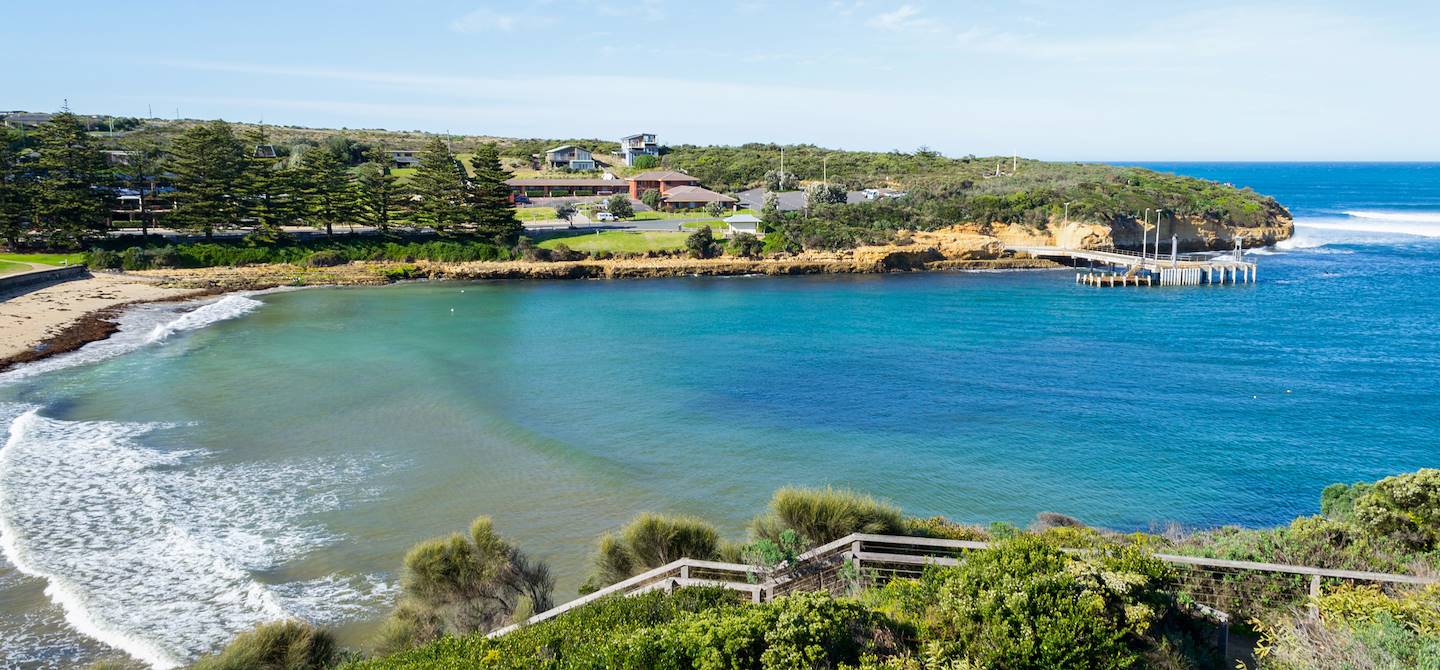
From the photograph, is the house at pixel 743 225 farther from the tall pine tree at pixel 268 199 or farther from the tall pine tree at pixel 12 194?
the tall pine tree at pixel 12 194

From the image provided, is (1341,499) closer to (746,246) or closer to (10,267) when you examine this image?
(746,246)

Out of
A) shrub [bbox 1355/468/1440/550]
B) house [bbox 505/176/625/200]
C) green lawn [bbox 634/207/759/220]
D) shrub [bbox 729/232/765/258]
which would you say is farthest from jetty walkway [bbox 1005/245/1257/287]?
shrub [bbox 1355/468/1440/550]

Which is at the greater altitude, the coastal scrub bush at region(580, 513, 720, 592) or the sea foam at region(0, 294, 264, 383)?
the sea foam at region(0, 294, 264, 383)

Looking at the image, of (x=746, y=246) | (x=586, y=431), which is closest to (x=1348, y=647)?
(x=586, y=431)

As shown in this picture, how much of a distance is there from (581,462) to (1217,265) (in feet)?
166

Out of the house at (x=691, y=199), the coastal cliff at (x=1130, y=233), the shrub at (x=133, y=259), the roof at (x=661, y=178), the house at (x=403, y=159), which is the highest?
the house at (x=403, y=159)

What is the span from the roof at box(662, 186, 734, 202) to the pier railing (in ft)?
212

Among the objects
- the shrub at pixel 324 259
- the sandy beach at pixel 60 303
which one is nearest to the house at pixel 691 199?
the shrub at pixel 324 259

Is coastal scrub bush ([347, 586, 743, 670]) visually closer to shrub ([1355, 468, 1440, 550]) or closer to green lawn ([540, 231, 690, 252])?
shrub ([1355, 468, 1440, 550])

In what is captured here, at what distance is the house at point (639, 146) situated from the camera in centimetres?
10644

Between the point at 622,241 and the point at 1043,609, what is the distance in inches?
2131

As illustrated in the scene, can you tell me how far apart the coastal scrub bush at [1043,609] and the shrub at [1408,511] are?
459 cm

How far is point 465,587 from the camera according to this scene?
1200cm

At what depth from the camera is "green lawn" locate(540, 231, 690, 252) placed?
5853 cm
